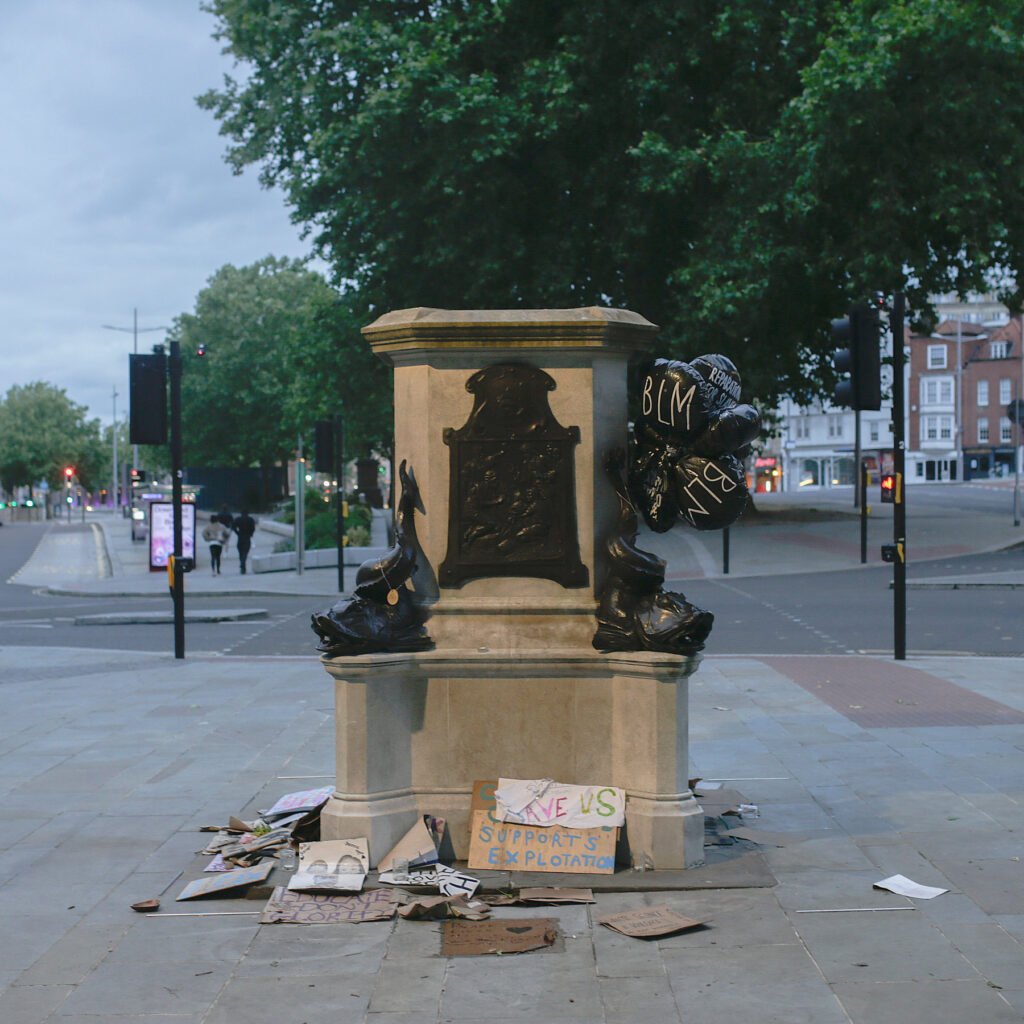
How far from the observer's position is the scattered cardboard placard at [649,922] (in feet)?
15.5

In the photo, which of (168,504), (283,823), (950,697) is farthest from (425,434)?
(168,504)

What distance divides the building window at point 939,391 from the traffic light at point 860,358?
313ft

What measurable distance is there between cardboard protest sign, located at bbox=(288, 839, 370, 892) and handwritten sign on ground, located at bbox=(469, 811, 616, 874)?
1.70 ft

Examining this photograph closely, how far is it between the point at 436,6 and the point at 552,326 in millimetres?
26523

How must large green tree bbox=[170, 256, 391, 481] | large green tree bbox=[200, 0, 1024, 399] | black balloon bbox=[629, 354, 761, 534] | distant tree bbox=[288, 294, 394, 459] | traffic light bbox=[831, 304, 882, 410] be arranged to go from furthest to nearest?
large green tree bbox=[170, 256, 391, 481] < distant tree bbox=[288, 294, 394, 459] < large green tree bbox=[200, 0, 1024, 399] < traffic light bbox=[831, 304, 882, 410] < black balloon bbox=[629, 354, 761, 534]

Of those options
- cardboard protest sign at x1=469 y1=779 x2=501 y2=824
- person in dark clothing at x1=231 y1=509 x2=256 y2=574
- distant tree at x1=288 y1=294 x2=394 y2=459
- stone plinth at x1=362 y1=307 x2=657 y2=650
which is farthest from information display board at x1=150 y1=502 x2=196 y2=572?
cardboard protest sign at x1=469 y1=779 x2=501 y2=824

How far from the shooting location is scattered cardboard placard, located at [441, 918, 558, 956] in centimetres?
464

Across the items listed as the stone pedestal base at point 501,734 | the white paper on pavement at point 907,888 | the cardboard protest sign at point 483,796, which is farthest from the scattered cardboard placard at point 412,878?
the white paper on pavement at point 907,888

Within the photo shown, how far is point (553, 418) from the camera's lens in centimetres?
600

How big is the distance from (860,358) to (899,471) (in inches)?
54.8

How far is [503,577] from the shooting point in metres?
6.07

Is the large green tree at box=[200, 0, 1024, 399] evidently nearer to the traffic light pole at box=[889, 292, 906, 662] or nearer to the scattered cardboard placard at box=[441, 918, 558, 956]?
the traffic light pole at box=[889, 292, 906, 662]

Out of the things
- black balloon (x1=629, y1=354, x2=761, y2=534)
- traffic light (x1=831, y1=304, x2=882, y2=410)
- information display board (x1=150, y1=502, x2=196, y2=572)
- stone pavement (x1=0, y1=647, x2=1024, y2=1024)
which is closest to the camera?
stone pavement (x1=0, y1=647, x2=1024, y2=1024)

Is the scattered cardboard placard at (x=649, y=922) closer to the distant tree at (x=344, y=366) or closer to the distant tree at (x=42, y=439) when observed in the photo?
the distant tree at (x=344, y=366)
